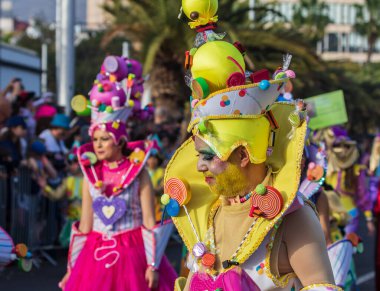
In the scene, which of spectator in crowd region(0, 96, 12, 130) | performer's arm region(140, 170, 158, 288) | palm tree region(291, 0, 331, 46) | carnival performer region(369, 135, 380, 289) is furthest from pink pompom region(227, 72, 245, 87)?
palm tree region(291, 0, 331, 46)

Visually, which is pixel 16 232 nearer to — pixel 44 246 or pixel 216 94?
pixel 44 246

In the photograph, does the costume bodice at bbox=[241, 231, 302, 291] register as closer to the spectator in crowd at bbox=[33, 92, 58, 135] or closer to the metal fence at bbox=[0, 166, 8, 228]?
the metal fence at bbox=[0, 166, 8, 228]

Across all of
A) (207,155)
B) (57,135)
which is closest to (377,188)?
(57,135)

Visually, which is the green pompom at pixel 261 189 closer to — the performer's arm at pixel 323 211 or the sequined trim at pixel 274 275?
the sequined trim at pixel 274 275

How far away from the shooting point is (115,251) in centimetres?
656

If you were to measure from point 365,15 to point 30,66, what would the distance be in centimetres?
5773

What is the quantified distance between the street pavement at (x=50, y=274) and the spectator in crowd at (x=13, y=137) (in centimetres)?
126

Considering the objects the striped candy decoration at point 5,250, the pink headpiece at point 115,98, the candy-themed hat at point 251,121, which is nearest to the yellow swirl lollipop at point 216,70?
the candy-themed hat at point 251,121

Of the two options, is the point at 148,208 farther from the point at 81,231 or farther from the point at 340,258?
the point at 340,258

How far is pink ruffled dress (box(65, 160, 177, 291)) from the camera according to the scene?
20.9 feet

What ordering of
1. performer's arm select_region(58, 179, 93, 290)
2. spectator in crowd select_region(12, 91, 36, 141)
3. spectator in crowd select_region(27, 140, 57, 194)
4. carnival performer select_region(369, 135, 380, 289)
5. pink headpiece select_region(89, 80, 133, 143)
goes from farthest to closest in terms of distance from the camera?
spectator in crowd select_region(12, 91, 36, 141) < spectator in crowd select_region(27, 140, 57, 194) < carnival performer select_region(369, 135, 380, 289) < pink headpiece select_region(89, 80, 133, 143) < performer's arm select_region(58, 179, 93, 290)

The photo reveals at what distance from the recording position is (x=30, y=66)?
21.9 meters

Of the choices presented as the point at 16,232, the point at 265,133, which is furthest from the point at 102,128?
the point at 16,232

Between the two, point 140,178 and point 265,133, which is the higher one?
point 265,133
